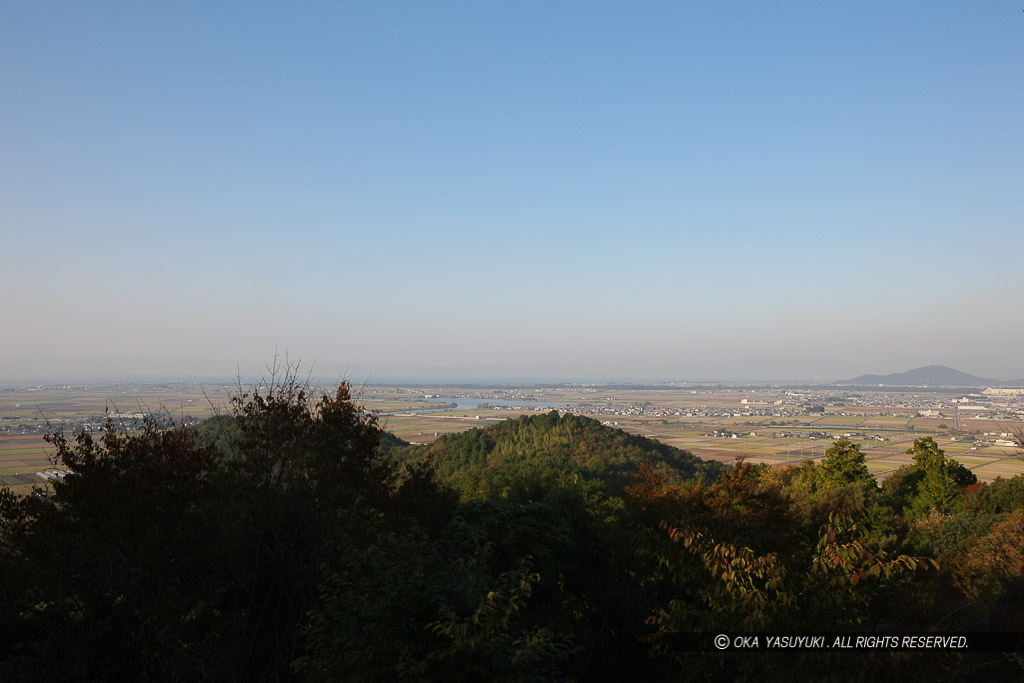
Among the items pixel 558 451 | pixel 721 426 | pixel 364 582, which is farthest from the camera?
pixel 721 426

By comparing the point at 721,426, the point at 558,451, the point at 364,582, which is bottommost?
the point at 721,426

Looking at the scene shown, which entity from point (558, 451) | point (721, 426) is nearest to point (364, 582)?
point (558, 451)

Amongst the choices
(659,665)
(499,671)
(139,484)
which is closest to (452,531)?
(659,665)

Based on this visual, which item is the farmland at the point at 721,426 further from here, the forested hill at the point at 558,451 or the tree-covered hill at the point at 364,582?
the forested hill at the point at 558,451

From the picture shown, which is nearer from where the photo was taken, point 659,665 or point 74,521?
point 74,521

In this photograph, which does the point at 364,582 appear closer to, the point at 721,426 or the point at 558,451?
the point at 558,451

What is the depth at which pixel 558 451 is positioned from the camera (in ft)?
191

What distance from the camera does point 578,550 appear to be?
1483 cm

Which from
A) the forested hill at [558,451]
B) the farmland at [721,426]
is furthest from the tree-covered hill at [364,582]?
the forested hill at [558,451]

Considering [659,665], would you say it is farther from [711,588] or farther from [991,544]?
[991,544]

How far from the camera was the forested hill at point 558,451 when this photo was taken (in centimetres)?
4925

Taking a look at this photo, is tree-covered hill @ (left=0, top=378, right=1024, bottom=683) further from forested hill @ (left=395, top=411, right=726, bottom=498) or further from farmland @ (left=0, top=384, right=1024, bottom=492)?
forested hill @ (left=395, top=411, right=726, bottom=498)

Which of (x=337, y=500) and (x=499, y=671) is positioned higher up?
(x=337, y=500)

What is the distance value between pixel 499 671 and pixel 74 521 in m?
6.38
